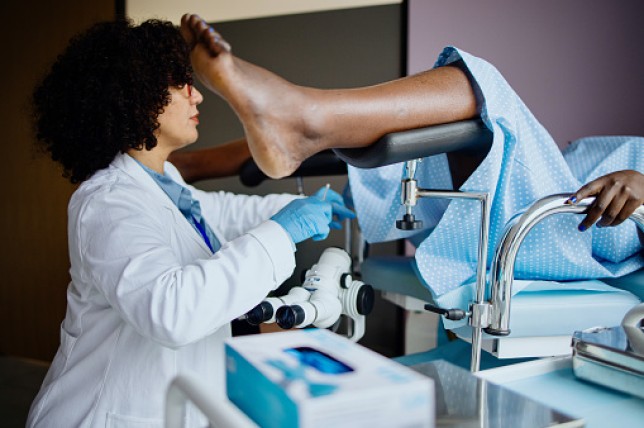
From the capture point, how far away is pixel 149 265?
102 cm

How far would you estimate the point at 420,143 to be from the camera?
3.07 ft

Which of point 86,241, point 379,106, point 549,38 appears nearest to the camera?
point 379,106

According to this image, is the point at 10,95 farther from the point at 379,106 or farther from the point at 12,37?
the point at 379,106

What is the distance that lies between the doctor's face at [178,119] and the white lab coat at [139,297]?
0.35ft

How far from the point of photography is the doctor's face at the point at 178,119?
4.26ft

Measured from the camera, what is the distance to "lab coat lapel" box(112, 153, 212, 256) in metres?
1.23

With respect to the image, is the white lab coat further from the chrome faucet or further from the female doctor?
the chrome faucet

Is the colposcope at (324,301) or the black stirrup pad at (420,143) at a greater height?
the black stirrup pad at (420,143)

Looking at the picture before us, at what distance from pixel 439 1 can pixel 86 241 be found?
1.72 metres

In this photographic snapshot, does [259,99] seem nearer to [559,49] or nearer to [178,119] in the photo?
[178,119]

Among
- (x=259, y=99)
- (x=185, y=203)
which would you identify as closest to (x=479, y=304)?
(x=259, y=99)

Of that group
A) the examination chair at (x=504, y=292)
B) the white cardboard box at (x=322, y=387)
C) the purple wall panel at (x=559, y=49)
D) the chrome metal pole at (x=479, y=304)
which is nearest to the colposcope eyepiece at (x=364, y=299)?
the examination chair at (x=504, y=292)

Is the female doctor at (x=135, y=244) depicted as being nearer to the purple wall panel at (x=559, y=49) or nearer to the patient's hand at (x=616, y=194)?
the patient's hand at (x=616, y=194)

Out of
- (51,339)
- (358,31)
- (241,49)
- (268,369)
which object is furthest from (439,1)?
(51,339)
